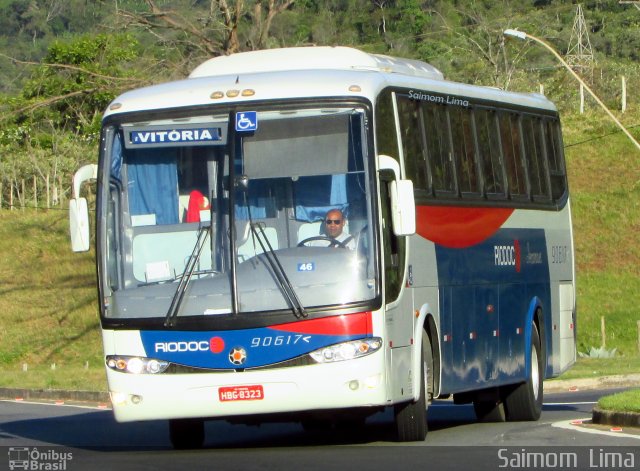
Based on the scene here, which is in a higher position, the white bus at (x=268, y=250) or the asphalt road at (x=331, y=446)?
the white bus at (x=268, y=250)

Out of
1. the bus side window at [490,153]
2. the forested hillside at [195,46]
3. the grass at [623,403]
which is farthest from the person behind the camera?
the forested hillside at [195,46]

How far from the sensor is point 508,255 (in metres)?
15.6

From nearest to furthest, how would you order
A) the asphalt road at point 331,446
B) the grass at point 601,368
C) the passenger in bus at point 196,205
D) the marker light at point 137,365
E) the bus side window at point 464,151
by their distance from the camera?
the asphalt road at point 331,446
the marker light at point 137,365
the passenger in bus at point 196,205
the bus side window at point 464,151
the grass at point 601,368

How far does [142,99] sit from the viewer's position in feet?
41.2

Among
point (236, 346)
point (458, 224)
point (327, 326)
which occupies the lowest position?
point (236, 346)

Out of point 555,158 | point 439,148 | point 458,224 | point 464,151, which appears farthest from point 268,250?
point 555,158

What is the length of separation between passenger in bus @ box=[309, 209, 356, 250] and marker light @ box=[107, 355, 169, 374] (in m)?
1.64

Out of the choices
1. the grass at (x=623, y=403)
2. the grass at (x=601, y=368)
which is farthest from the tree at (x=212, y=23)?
the grass at (x=623, y=403)

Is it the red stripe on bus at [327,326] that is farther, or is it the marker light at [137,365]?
the marker light at [137,365]

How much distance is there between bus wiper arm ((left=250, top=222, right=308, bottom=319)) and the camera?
11.5m

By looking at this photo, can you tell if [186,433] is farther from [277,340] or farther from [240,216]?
[240,216]

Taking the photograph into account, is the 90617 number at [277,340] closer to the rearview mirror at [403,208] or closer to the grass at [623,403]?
the rearview mirror at [403,208]

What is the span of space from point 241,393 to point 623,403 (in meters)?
4.73

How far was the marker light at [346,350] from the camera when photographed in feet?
37.8
